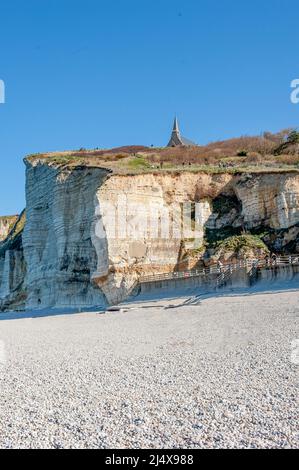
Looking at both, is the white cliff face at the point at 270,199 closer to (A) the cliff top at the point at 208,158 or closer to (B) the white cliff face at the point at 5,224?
(A) the cliff top at the point at 208,158

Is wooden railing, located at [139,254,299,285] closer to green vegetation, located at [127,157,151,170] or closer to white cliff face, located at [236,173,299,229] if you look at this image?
white cliff face, located at [236,173,299,229]

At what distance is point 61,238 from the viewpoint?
39.9 m

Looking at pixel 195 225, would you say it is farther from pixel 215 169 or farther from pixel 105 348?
pixel 105 348

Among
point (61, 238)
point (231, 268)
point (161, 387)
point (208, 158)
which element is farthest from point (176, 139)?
point (161, 387)

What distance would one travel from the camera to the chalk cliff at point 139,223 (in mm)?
32906

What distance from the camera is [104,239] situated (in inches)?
1307

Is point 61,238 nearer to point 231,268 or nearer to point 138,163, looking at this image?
point 138,163

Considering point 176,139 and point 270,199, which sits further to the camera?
point 176,139

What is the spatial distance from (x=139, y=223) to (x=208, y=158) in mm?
16576

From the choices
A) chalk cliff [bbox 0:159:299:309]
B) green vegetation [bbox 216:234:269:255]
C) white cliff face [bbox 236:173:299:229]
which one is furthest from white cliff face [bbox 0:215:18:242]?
green vegetation [bbox 216:234:269:255]

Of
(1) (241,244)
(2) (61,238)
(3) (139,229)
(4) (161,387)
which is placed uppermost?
(3) (139,229)

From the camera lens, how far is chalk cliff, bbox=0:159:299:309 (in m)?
32.9

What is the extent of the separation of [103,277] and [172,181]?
9.57m
